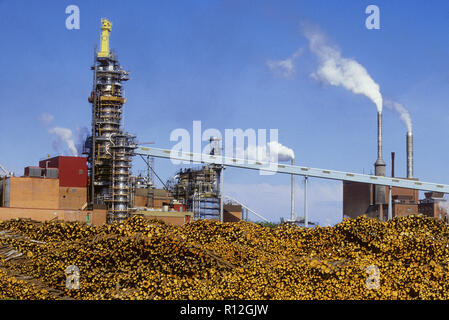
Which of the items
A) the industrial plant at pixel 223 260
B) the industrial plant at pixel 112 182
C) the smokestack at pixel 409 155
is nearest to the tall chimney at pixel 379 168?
the smokestack at pixel 409 155

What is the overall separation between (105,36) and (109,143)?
11.4 meters

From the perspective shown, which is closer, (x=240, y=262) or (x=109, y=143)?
(x=240, y=262)

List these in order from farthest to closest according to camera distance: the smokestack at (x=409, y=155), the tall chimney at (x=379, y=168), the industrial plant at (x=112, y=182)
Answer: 1. the smokestack at (x=409, y=155)
2. the tall chimney at (x=379, y=168)
3. the industrial plant at (x=112, y=182)

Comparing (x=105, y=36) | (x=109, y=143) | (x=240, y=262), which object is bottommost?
(x=240, y=262)

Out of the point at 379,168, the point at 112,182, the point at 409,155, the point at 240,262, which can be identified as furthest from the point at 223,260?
the point at 409,155

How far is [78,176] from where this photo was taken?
38719mm

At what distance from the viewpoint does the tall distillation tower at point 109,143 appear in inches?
1474

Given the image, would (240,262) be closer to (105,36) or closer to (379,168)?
(105,36)

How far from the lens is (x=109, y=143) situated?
131 feet

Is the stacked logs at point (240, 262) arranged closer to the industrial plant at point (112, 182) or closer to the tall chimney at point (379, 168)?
the industrial plant at point (112, 182)
